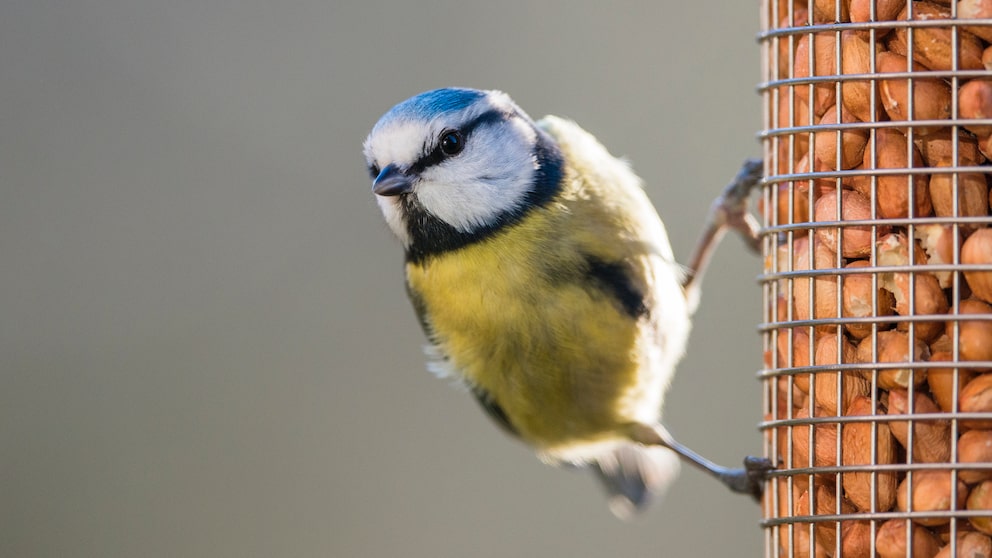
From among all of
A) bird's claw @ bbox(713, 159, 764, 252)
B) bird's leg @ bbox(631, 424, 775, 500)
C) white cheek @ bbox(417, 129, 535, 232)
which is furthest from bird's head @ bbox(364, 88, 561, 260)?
bird's leg @ bbox(631, 424, 775, 500)

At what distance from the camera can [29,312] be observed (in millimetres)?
4398

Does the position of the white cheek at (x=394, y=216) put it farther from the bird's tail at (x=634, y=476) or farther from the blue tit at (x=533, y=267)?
the bird's tail at (x=634, y=476)

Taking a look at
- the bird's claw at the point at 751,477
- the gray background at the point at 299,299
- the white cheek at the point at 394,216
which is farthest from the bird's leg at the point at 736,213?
the gray background at the point at 299,299

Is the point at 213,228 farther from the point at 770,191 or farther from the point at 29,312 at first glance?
the point at 770,191

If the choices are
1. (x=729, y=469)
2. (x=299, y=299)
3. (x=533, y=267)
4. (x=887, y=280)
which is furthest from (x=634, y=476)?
(x=299, y=299)

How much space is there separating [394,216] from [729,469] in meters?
0.65

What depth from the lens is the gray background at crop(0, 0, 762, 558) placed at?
4.11 meters

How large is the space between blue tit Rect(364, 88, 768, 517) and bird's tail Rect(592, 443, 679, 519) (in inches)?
13.6

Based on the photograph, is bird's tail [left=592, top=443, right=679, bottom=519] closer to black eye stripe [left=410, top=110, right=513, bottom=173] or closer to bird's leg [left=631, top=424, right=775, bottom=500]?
bird's leg [left=631, top=424, right=775, bottom=500]

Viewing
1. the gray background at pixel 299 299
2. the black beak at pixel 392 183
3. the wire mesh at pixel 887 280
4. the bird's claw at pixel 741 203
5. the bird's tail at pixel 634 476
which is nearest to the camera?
the wire mesh at pixel 887 280

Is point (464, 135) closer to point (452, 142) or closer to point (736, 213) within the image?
point (452, 142)

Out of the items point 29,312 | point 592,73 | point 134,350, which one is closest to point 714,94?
point 592,73

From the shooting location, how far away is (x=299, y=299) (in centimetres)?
421

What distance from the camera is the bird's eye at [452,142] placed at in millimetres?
2127
